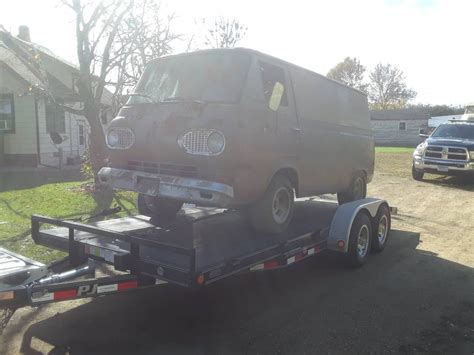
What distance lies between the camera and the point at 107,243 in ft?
14.8

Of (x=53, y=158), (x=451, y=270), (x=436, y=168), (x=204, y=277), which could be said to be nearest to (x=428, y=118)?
(x=436, y=168)

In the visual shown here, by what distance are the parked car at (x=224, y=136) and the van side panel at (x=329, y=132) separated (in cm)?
2

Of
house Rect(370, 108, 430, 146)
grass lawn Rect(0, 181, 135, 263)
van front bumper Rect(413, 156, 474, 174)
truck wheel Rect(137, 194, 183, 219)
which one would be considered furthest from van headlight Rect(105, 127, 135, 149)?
house Rect(370, 108, 430, 146)

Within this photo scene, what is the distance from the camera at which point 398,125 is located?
56.3 meters

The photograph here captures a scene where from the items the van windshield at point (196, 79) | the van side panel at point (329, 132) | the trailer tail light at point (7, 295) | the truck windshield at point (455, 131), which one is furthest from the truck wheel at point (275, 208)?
the truck windshield at point (455, 131)

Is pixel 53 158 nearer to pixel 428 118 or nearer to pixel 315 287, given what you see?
pixel 315 287

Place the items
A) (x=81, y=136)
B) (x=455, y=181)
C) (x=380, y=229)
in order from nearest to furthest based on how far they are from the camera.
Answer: (x=380, y=229)
(x=455, y=181)
(x=81, y=136)

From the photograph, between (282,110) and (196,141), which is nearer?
(196,141)

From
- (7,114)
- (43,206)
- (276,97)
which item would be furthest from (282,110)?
(7,114)

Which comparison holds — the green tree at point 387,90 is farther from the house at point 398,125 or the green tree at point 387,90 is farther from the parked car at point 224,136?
the parked car at point 224,136

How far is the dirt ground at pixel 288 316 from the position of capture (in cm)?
398

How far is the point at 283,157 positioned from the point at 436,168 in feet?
39.4

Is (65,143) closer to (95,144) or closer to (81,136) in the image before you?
(81,136)

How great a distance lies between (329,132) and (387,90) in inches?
2822
